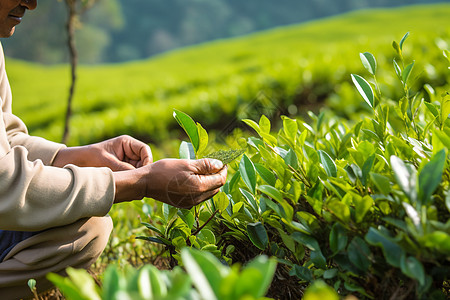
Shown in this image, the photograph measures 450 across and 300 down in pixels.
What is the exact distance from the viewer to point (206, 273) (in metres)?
0.82

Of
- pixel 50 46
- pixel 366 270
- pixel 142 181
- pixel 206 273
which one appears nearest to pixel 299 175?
pixel 366 270

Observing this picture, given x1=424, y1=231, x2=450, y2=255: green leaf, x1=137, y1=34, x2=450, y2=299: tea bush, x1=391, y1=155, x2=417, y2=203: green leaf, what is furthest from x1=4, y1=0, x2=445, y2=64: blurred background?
x1=424, y1=231, x2=450, y2=255: green leaf

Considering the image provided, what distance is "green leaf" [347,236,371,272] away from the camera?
43.8 inches

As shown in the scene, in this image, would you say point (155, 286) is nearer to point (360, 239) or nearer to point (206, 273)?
point (206, 273)

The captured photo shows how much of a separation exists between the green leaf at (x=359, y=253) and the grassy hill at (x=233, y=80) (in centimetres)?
76

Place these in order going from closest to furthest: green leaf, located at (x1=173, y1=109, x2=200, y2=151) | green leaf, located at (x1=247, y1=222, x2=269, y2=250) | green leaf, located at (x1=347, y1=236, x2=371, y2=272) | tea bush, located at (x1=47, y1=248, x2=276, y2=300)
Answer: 1. tea bush, located at (x1=47, y1=248, x2=276, y2=300)
2. green leaf, located at (x1=347, y1=236, x2=371, y2=272)
3. green leaf, located at (x1=247, y1=222, x2=269, y2=250)
4. green leaf, located at (x1=173, y1=109, x2=200, y2=151)

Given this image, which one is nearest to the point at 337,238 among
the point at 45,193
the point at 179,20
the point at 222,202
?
the point at 222,202

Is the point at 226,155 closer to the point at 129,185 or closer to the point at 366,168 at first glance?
the point at 129,185

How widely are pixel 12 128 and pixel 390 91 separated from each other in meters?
2.95

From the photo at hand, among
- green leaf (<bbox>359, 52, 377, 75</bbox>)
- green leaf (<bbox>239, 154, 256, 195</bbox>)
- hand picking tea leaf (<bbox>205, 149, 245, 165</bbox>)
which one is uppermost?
green leaf (<bbox>359, 52, 377, 75</bbox>)

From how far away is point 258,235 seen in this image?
1355 mm

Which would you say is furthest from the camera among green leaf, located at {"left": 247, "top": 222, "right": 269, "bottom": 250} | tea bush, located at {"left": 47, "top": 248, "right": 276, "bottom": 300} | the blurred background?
the blurred background

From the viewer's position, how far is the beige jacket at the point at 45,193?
1.38 meters

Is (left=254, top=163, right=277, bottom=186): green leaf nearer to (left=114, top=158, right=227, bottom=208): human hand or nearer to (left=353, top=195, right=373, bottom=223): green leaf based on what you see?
(left=114, top=158, right=227, bottom=208): human hand
